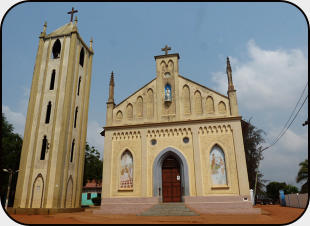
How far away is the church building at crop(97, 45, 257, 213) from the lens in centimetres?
1616

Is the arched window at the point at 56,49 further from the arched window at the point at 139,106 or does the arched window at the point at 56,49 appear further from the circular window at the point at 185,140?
the circular window at the point at 185,140

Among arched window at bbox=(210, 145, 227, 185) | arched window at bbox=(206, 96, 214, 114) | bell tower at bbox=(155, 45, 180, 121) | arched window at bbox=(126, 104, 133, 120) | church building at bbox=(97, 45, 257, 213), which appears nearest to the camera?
church building at bbox=(97, 45, 257, 213)

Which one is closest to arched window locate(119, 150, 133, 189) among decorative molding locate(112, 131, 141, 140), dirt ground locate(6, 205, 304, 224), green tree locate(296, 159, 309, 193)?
decorative molding locate(112, 131, 141, 140)

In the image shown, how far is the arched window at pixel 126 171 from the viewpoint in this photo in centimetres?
1762

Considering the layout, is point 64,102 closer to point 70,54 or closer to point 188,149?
point 70,54

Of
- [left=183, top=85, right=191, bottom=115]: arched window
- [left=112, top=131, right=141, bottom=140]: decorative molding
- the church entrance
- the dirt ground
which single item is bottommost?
the dirt ground

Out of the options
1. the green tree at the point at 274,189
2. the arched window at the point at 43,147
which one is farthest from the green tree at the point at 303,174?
the arched window at the point at 43,147

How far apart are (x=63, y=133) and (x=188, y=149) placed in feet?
32.8

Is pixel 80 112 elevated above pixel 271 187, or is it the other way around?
pixel 80 112

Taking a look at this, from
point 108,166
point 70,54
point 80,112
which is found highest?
point 70,54

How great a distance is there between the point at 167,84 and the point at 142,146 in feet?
19.2

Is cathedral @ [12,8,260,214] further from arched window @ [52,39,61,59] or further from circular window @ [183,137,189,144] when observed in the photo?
arched window @ [52,39,61,59]

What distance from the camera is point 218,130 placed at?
17422 millimetres

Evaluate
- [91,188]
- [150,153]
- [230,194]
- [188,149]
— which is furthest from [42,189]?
[91,188]
